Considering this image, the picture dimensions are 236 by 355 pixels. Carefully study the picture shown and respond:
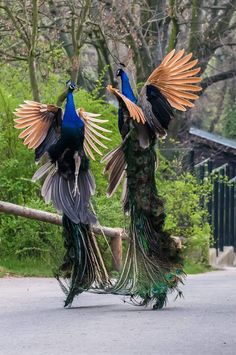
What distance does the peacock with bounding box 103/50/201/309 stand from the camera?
11062 mm

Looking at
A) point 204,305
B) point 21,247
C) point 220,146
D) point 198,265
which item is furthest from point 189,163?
point 204,305

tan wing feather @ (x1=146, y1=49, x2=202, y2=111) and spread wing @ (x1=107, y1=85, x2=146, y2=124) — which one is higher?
tan wing feather @ (x1=146, y1=49, x2=202, y2=111)

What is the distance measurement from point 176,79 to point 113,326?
2.99m

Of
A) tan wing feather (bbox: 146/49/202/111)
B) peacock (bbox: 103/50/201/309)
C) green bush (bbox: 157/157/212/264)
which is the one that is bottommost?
green bush (bbox: 157/157/212/264)

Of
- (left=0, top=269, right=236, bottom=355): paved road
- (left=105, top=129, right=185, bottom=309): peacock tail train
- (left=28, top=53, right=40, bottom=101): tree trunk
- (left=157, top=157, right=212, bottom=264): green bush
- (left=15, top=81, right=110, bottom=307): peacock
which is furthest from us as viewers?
(left=157, top=157, right=212, bottom=264): green bush

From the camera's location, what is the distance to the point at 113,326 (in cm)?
950

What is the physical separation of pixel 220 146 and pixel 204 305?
2084 cm

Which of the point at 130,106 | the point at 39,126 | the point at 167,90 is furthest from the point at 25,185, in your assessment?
the point at 130,106

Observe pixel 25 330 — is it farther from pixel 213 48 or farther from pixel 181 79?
pixel 213 48

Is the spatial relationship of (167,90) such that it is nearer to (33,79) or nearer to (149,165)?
(149,165)

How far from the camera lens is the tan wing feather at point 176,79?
37.0 ft

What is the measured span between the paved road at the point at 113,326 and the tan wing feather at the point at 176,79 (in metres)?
2.12

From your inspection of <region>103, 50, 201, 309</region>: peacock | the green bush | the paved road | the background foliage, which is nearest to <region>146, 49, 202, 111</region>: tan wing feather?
<region>103, 50, 201, 309</region>: peacock

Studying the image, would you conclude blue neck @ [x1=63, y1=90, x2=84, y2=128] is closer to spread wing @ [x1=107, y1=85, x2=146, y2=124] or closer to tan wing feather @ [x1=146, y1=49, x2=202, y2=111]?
spread wing @ [x1=107, y1=85, x2=146, y2=124]
